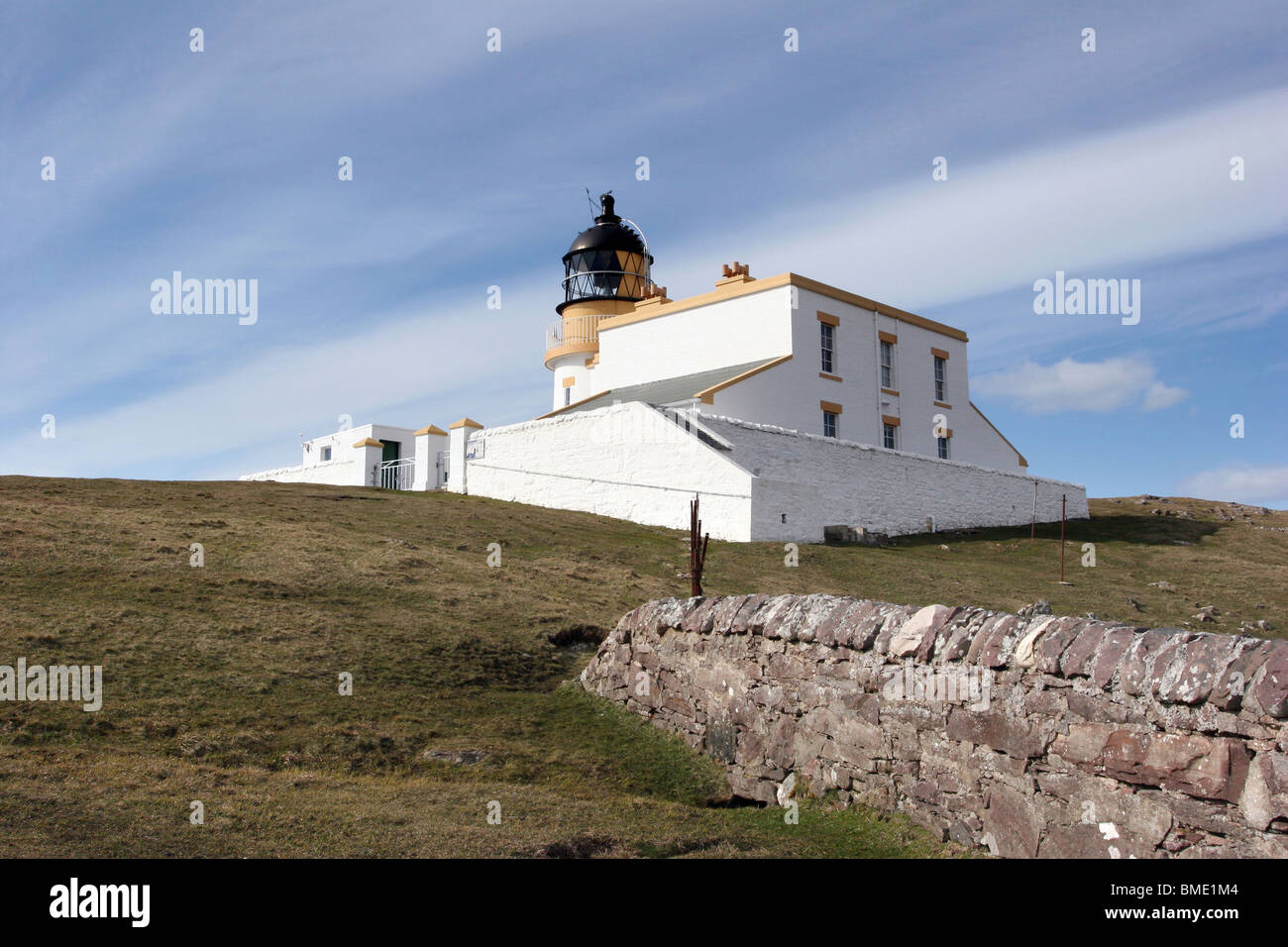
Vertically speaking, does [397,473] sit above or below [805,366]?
below

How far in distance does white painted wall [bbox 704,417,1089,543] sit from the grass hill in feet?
7.16

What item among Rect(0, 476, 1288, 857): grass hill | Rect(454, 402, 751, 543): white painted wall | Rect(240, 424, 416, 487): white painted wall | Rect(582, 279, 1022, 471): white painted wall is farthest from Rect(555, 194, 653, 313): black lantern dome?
Rect(0, 476, 1288, 857): grass hill

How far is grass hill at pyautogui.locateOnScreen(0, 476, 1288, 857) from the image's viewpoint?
675 cm

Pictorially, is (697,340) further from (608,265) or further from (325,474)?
(325,474)

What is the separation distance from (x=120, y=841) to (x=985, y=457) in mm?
37261

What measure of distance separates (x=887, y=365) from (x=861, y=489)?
9496mm

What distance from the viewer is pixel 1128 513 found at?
36.8 meters

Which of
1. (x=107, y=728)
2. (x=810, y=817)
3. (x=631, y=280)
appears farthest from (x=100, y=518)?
(x=631, y=280)

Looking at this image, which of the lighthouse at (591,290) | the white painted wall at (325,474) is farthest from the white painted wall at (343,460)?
the lighthouse at (591,290)

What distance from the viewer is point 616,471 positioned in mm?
25953

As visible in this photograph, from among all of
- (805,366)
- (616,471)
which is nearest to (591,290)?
(805,366)

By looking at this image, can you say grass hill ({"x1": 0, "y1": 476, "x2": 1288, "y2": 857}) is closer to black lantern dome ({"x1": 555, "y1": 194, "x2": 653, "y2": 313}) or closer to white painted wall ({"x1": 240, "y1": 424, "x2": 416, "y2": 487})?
white painted wall ({"x1": 240, "y1": 424, "x2": 416, "y2": 487})

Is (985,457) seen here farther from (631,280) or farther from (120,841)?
(120,841)
